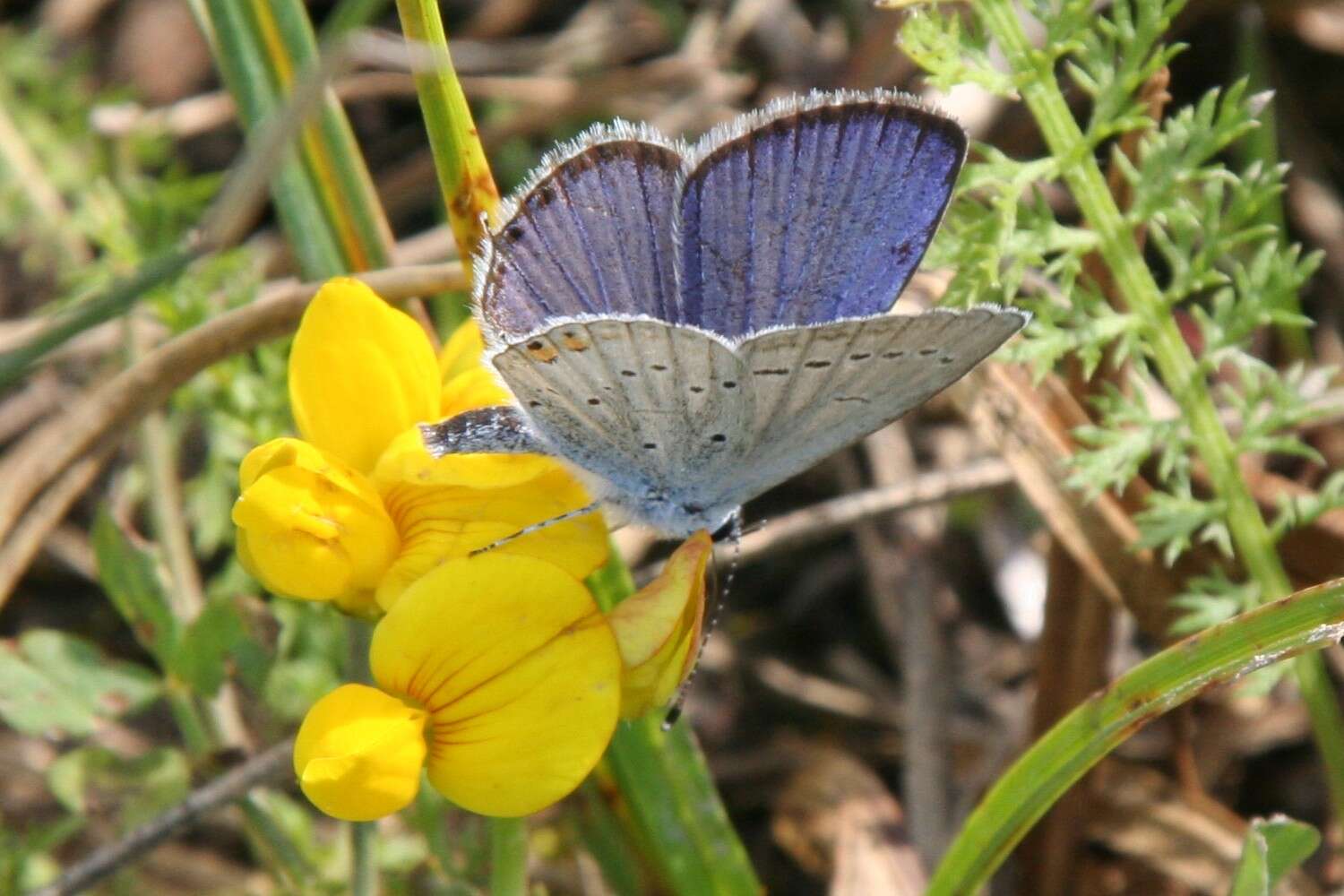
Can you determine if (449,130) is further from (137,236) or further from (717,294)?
(137,236)

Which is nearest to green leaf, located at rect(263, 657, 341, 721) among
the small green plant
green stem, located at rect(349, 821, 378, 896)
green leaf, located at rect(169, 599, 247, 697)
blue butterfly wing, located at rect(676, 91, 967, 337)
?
green leaf, located at rect(169, 599, 247, 697)

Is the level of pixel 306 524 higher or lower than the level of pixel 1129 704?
higher

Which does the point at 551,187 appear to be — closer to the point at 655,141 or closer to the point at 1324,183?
the point at 655,141

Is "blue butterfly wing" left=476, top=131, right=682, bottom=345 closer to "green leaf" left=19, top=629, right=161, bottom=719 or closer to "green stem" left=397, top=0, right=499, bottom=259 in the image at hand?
"green stem" left=397, top=0, right=499, bottom=259

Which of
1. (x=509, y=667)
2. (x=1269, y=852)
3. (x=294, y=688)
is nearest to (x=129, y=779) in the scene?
(x=294, y=688)

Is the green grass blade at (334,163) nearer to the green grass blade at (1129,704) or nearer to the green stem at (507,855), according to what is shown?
the green stem at (507,855)

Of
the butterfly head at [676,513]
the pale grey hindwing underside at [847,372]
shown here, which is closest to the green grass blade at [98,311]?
the butterfly head at [676,513]
